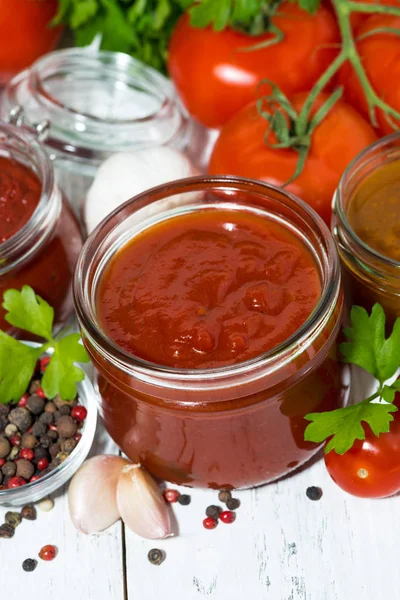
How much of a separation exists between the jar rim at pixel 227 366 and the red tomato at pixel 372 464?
10.9 inches

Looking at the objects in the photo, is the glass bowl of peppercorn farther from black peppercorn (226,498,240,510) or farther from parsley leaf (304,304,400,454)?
parsley leaf (304,304,400,454)

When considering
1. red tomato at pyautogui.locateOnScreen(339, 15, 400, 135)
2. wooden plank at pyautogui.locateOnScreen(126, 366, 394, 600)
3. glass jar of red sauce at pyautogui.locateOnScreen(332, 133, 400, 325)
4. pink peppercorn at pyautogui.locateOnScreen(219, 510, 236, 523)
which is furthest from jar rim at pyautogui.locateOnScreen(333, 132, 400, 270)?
pink peppercorn at pyautogui.locateOnScreen(219, 510, 236, 523)

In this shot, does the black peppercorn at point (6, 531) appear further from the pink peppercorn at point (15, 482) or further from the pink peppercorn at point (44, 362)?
the pink peppercorn at point (44, 362)

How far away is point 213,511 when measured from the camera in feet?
5.92

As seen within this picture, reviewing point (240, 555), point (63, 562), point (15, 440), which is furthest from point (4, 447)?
point (240, 555)

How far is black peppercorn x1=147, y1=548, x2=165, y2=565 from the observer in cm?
174

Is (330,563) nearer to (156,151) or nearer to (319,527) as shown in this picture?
(319,527)

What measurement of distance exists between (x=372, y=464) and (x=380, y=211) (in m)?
0.54

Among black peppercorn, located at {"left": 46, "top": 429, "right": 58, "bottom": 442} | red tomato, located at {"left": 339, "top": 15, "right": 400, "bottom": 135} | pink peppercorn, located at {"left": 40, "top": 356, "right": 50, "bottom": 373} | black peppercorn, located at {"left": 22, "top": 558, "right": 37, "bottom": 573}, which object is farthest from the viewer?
red tomato, located at {"left": 339, "top": 15, "right": 400, "bottom": 135}

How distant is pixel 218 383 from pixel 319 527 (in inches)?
18.2

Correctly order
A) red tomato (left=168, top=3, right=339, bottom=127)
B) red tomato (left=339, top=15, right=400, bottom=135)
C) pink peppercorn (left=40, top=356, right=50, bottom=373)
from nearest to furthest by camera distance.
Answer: pink peppercorn (left=40, top=356, right=50, bottom=373) < red tomato (left=339, top=15, right=400, bottom=135) < red tomato (left=168, top=3, right=339, bottom=127)

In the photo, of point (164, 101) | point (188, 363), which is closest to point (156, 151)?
point (164, 101)

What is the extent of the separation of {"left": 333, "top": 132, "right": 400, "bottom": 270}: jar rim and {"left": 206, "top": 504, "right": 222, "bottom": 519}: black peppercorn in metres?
0.59

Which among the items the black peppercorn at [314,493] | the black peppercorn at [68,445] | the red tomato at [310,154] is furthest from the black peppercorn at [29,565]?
the red tomato at [310,154]
